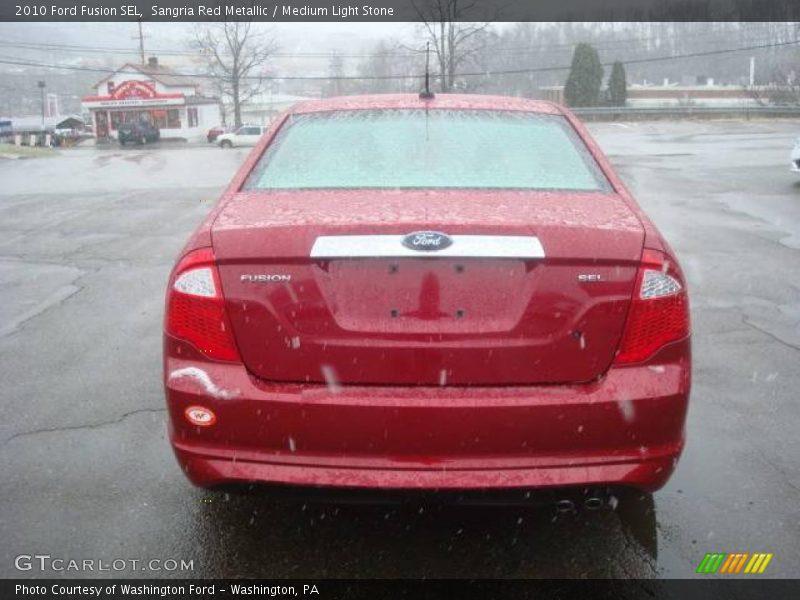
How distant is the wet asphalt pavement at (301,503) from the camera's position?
296cm

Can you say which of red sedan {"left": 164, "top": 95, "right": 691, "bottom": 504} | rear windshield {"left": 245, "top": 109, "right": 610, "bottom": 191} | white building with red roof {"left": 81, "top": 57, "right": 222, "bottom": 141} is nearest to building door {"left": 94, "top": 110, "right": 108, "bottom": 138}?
white building with red roof {"left": 81, "top": 57, "right": 222, "bottom": 141}

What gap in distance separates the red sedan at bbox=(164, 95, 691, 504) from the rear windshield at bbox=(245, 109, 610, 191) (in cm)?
58

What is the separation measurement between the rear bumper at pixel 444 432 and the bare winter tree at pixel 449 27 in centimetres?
5313

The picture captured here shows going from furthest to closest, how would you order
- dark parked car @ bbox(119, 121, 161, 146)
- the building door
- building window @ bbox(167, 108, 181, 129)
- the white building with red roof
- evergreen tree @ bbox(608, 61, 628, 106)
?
1. building window @ bbox(167, 108, 181, 129)
2. the white building with red roof
3. the building door
4. evergreen tree @ bbox(608, 61, 628, 106)
5. dark parked car @ bbox(119, 121, 161, 146)

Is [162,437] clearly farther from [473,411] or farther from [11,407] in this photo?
[473,411]

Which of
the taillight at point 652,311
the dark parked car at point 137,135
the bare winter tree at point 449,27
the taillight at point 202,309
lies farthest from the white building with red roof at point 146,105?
the taillight at point 652,311

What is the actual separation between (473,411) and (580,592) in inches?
32.6

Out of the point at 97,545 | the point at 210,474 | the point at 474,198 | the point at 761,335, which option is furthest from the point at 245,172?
the point at 761,335

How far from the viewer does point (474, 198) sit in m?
2.87

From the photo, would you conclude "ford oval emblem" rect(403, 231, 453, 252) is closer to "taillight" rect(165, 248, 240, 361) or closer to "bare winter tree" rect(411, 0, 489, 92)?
"taillight" rect(165, 248, 240, 361)

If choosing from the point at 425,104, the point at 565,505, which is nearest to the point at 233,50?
the point at 425,104

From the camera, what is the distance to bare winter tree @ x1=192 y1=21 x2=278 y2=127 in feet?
253

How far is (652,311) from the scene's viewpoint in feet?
8.30

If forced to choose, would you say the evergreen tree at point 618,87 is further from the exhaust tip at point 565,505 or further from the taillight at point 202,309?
the taillight at point 202,309
